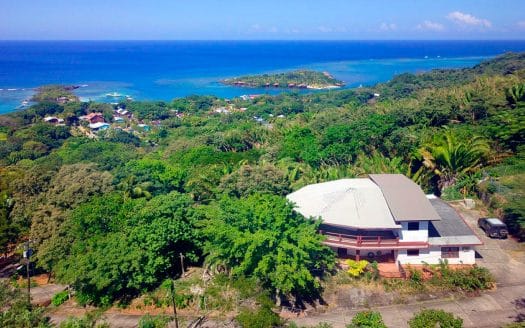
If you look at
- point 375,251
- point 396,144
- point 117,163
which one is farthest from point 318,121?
point 375,251

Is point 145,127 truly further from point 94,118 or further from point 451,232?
point 451,232

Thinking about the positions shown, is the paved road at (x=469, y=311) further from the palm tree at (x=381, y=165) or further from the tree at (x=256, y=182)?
the palm tree at (x=381, y=165)

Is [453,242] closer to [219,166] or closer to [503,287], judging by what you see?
[503,287]

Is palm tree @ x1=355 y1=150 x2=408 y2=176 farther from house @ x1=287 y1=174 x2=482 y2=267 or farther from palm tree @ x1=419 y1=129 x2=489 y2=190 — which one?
house @ x1=287 y1=174 x2=482 y2=267

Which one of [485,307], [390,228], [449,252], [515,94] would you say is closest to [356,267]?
[390,228]

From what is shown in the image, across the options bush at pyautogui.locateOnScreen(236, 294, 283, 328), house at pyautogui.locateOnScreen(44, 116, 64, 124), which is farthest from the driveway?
house at pyautogui.locateOnScreen(44, 116, 64, 124)
